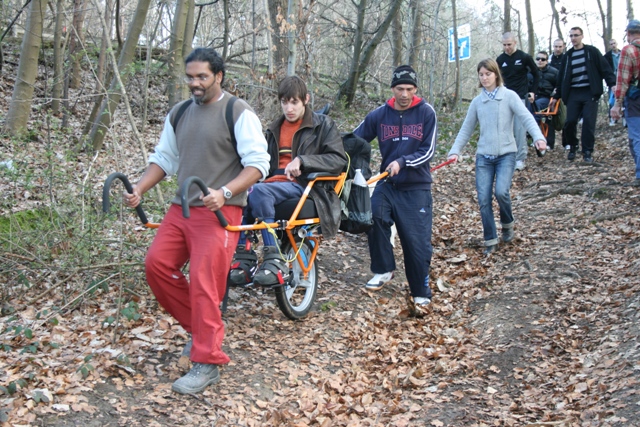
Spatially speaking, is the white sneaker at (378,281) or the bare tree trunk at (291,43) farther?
the bare tree trunk at (291,43)

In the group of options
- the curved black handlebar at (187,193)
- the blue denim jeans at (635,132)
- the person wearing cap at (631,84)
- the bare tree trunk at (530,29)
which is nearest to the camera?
the curved black handlebar at (187,193)

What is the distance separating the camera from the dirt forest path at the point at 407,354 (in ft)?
14.3

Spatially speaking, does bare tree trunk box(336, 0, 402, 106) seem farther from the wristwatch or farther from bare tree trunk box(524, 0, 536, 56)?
the wristwatch

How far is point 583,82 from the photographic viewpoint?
1229 centimetres

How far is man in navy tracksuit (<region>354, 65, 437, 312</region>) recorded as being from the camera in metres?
6.67

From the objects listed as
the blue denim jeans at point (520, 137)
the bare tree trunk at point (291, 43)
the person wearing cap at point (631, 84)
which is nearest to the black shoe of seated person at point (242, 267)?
the bare tree trunk at point (291, 43)

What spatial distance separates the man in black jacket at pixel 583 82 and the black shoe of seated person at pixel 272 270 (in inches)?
355

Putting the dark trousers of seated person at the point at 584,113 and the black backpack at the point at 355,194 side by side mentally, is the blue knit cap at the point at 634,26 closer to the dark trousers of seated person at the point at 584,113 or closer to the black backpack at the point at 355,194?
the dark trousers of seated person at the point at 584,113

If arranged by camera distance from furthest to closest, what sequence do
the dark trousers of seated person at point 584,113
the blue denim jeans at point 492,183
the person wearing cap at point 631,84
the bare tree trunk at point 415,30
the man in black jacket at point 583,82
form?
the bare tree trunk at point 415,30
the dark trousers of seated person at point 584,113
the man in black jacket at point 583,82
the person wearing cap at point 631,84
the blue denim jeans at point 492,183

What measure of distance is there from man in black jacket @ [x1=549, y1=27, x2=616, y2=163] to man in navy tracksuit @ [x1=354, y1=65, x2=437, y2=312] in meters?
Answer: 6.89

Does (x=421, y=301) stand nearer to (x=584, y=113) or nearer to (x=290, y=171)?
(x=290, y=171)

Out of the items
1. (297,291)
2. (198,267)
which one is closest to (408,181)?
(297,291)

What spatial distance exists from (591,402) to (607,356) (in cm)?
80

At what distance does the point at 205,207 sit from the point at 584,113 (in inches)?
405
